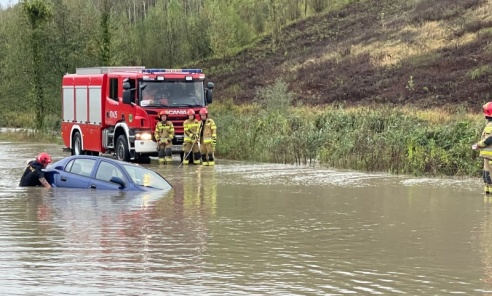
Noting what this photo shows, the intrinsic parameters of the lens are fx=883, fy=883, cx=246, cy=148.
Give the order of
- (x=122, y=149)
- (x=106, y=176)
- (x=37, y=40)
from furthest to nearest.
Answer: (x=37, y=40) → (x=122, y=149) → (x=106, y=176)

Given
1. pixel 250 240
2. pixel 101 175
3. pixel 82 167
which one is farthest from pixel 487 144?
pixel 82 167

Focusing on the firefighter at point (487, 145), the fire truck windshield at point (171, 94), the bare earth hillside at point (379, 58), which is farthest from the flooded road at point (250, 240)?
the bare earth hillside at point (379, 58)

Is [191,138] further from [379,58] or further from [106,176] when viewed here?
[379,58]

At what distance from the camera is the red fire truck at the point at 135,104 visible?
942 inches

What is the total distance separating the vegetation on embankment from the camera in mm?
21109

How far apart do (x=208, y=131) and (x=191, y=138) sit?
0.50 metres

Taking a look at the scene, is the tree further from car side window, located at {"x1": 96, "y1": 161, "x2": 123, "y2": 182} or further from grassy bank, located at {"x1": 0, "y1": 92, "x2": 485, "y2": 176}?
car side window, located at {"x1": 96, "y1": 161, "x2": 123, "y2": 182}

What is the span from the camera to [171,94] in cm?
2442

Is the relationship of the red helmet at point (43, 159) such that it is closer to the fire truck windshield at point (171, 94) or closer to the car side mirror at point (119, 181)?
the car side mirror at point (119, 181)

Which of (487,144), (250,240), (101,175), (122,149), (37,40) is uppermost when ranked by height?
(37,40)

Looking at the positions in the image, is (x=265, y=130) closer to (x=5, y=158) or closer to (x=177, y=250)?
(x=5, y=158)

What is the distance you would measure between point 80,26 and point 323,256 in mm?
35834

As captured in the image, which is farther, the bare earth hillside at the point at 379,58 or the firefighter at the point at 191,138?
the bare earth hillside at the point at 379,58

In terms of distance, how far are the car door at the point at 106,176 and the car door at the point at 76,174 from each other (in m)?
0.15
